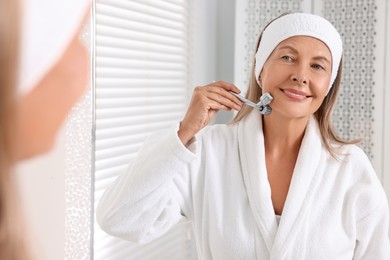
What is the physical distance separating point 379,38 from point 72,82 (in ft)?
5.25

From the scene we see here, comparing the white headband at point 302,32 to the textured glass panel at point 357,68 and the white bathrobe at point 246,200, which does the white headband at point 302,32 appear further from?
the textured glass panel at point 357,68

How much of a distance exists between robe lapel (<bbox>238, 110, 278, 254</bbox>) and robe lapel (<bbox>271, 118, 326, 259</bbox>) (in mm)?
22

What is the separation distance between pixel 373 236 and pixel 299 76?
0.35 m

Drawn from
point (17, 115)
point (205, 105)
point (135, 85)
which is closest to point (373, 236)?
point (205, 105)

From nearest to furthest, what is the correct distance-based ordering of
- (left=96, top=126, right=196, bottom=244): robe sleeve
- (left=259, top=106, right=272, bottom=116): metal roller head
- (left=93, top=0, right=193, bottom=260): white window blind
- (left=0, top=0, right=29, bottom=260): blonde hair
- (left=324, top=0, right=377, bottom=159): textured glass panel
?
(left=0, top=0, right=29, bottom=260): blonde hair < (left=96, top=126, right=196, bottom=244): robe sleeve < (left=259, top=106, right=272, bottom=116): metal roller head < (left=93, top=0, right=193, bottom=260): white window blind < (left=324, top=0, right=377, bottom=159): textured glass panel

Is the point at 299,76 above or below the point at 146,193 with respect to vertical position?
above

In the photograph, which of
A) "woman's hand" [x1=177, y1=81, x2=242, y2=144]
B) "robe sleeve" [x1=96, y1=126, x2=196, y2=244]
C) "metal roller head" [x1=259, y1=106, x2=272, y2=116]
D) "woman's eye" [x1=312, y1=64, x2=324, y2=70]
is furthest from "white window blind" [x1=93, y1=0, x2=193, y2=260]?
"woman's eye" [x1=312, y1=64, x2=324, y2=70]

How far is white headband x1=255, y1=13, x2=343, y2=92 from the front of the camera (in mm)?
983

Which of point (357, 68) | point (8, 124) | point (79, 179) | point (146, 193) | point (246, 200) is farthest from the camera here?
point (357, 68)

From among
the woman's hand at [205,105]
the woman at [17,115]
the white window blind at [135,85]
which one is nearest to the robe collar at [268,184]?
the woman's hand at [205,105]

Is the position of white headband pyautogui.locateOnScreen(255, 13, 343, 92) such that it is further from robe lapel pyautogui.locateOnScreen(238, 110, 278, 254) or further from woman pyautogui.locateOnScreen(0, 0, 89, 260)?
woman pyautogui.locateOnScreen(0, 0, 89, 260)

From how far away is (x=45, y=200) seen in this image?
0.26 meters

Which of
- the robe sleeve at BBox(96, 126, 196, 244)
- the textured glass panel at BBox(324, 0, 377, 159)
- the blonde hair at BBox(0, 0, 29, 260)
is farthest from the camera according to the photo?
the textured glass panel at BBox(324, 0, 377, 159)

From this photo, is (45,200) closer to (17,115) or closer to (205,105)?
(17,115)
